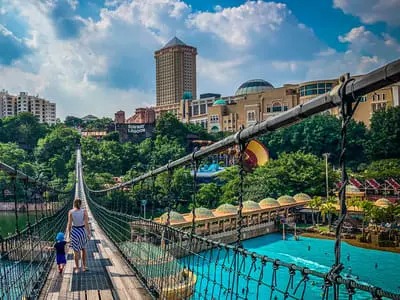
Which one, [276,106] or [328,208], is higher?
[276,106]

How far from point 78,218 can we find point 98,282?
23.8 inches

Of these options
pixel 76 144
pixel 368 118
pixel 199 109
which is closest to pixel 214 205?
pixel 76 144

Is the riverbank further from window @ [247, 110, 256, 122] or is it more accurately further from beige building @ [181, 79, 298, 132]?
window @ [247, 110, 256, 122]

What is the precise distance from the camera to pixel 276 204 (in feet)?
64.0

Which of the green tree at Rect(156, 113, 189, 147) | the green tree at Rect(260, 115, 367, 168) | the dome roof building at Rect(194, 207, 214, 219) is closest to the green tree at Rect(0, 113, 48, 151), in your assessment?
the green tree at Rect(156, 113, 189, 147)

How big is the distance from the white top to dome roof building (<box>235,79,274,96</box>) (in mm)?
43521

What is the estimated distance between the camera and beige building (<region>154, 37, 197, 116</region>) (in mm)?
63747

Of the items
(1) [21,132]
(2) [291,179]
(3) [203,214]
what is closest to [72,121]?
(1) [21,132]

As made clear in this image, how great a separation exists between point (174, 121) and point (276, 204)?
53.3ft

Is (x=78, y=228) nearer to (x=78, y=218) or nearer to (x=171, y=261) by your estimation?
(x=78, y=218)

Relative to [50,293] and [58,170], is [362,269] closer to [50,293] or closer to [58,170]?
[50,293]

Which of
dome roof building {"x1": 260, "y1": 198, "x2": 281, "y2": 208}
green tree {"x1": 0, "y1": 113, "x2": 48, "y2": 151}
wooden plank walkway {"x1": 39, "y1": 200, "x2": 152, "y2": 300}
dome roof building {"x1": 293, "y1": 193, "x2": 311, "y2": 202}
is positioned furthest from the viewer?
green tree {"x1": 0, "y1": 113, "x2": 48, "y2": 151}

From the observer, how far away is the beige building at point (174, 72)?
63747mm

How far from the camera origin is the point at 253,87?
4684 cm
